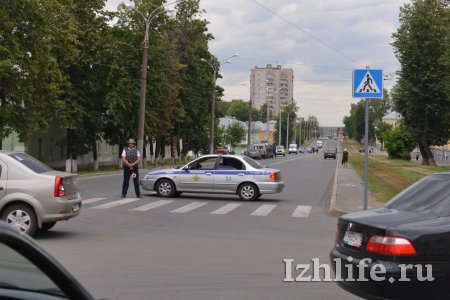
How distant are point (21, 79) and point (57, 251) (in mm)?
22907

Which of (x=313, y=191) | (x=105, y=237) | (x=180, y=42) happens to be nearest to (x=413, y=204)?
(x=105, y=237)

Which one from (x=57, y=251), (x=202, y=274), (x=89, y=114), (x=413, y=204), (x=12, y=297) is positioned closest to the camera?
(x=12, y=297)

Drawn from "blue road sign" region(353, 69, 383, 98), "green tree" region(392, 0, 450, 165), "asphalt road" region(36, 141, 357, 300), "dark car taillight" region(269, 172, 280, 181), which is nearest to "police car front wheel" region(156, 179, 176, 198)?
"asphalt road" region(36, 141, 357, 300)

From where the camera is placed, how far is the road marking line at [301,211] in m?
17.4

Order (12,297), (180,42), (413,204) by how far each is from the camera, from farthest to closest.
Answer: (180,42), (413,204), (12,297)

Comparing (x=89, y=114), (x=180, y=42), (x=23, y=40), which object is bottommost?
(x=89, y=114)

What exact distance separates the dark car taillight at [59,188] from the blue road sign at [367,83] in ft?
26.0

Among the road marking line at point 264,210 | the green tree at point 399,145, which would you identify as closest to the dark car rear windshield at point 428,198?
the road marking line at point 264,210

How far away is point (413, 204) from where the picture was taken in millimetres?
6664

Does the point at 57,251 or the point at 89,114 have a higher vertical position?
the point at 89,114

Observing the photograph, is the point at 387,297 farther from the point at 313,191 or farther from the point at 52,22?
the point at 52,22

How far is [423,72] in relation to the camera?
6062 cm

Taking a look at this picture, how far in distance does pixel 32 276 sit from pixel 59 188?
29.6 feet

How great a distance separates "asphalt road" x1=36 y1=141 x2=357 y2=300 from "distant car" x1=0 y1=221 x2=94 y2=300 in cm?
440
